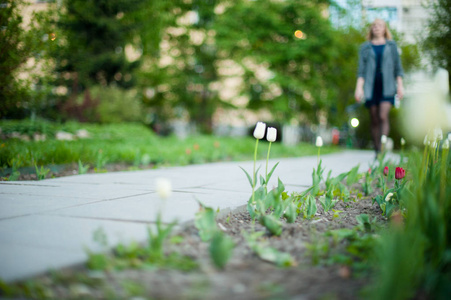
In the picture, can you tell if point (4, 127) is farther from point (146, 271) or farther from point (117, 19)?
point (117, 19)

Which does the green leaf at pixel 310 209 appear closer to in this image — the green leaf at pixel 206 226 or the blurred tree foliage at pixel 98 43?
the green leaf at pixel 206 226

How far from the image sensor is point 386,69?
5.53 meters

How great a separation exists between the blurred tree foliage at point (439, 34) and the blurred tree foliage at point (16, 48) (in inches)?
348

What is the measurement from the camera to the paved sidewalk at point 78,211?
1468 mm

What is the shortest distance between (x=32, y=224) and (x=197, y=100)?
17.4m

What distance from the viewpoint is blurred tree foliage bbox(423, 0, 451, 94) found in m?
9.98

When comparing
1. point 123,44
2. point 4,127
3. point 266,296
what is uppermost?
point 123,44

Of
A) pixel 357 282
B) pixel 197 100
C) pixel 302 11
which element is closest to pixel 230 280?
pixel 357 282

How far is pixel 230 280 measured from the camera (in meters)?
1.38

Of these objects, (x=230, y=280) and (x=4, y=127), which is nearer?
(x=230, y=280)

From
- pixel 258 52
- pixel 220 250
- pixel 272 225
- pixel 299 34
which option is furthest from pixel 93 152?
pixel 299 34

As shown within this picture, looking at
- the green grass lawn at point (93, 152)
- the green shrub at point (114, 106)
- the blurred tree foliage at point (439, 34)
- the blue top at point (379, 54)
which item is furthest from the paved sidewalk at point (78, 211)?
the green shrub at point (114, 106)

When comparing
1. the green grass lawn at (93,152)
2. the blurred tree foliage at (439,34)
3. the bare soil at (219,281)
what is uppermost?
the blurred tree foliage at (439,34)

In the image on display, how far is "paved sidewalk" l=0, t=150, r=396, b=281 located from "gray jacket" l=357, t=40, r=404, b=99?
2434 mm
